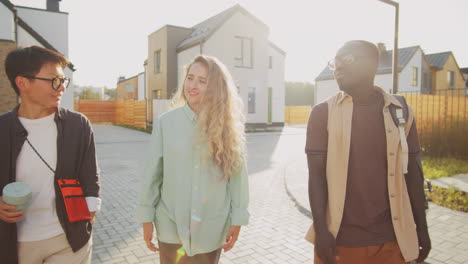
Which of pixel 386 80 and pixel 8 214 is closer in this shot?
pixel 8 214

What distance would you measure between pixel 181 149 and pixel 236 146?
364mm

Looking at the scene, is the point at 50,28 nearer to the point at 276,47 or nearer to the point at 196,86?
the point at 276,47

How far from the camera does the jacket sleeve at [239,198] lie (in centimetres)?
215

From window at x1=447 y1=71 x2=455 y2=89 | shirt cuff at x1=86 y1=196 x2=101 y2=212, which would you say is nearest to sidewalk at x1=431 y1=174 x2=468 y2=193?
shirt cuff at x1=86 y1=196 x2=101 y2=212

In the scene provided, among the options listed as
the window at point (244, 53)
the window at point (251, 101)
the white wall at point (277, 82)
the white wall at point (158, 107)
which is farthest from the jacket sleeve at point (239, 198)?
the white wall at point (277, 82)

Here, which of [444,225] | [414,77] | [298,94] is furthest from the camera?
[298,94]

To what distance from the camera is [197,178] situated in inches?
81.8

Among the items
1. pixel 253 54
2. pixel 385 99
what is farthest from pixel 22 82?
pixel 253 54

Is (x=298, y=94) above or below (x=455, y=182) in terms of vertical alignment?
above

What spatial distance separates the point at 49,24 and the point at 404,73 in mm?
29567

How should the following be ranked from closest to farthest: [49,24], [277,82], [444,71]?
[49,24], [277,82], [444,71]

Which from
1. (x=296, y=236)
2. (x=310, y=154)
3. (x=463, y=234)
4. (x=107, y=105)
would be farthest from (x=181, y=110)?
(x=107, y=105)

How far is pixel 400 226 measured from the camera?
6.59 feet

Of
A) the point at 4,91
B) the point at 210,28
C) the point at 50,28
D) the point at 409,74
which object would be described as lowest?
the point at 4,91
